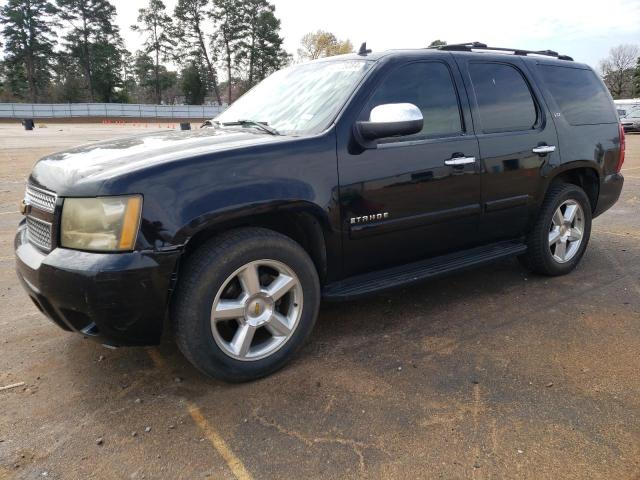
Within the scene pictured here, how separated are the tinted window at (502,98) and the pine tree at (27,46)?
63601mm

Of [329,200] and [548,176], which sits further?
[548,176]

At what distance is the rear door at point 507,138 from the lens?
371cm

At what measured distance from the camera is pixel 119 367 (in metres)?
3.03

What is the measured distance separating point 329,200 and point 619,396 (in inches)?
72.1

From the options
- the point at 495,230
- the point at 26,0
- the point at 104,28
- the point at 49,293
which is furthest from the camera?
the point at 104,28

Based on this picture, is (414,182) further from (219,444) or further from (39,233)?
(39,233)

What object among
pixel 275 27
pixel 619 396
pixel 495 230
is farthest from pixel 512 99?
pixel 275 27

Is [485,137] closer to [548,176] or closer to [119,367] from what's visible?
[548,176]

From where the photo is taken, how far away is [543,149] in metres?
4.02

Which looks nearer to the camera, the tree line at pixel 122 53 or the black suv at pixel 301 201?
the black suv at pixel 301 201

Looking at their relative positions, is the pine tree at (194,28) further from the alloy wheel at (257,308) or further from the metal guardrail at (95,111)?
the alloy wheel at (257,308)

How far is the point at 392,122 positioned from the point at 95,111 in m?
54.7

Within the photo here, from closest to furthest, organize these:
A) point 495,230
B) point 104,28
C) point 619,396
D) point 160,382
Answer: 1. point 619,396
2. point 160,382
3. point 495,230
4. point 104,28

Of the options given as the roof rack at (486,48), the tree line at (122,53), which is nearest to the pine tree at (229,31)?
the tree line at (122,53)
